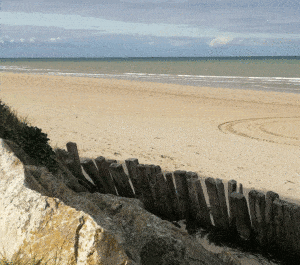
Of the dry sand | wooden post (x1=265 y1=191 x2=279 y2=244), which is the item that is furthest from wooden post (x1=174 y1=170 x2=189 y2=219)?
the dry sand

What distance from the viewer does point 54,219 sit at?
2.10 meters

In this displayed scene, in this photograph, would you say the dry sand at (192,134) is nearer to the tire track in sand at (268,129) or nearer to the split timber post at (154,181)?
the tire track in sand at (268,129)

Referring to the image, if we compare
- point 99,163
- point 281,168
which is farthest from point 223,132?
point 99,163

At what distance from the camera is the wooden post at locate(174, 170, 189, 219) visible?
11.9 feet

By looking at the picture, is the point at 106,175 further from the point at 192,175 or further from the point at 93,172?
the point at 192,175

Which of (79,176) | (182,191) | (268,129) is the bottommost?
(268,129)

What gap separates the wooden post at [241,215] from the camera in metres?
3.25

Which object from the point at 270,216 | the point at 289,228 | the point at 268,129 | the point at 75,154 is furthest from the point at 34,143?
the point at 268,129

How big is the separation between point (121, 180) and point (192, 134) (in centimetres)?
550

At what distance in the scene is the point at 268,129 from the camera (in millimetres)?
10242

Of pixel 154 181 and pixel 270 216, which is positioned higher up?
pixel 154 181

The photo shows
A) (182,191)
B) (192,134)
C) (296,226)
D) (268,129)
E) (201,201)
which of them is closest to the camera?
Result: (296,226)

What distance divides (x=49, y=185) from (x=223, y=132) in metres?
7.62

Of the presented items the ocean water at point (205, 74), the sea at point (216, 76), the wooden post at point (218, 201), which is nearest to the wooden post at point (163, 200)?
the sea at point (216, 76)
